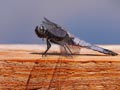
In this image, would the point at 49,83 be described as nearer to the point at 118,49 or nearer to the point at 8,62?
the point at 8,62

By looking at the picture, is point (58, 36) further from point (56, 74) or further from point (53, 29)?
point (56, 74)

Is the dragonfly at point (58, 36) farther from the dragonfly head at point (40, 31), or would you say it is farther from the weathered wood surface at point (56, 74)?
the weathered wood surface at point (56, 74)

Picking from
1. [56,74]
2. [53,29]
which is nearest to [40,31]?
[53,29]

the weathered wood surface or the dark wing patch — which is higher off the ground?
the dark wing patch

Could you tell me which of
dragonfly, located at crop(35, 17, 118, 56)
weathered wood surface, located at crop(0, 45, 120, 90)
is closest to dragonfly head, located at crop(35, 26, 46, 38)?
dragonfly, located at crop(35, 17, 118, 56)

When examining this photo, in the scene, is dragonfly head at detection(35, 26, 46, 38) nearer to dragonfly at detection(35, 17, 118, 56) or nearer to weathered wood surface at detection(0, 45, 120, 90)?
dragonfly at detection(35, 17, 118, 56)

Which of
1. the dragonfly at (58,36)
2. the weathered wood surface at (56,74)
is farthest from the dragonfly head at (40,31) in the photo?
the weathered wood surface at (56,74)
